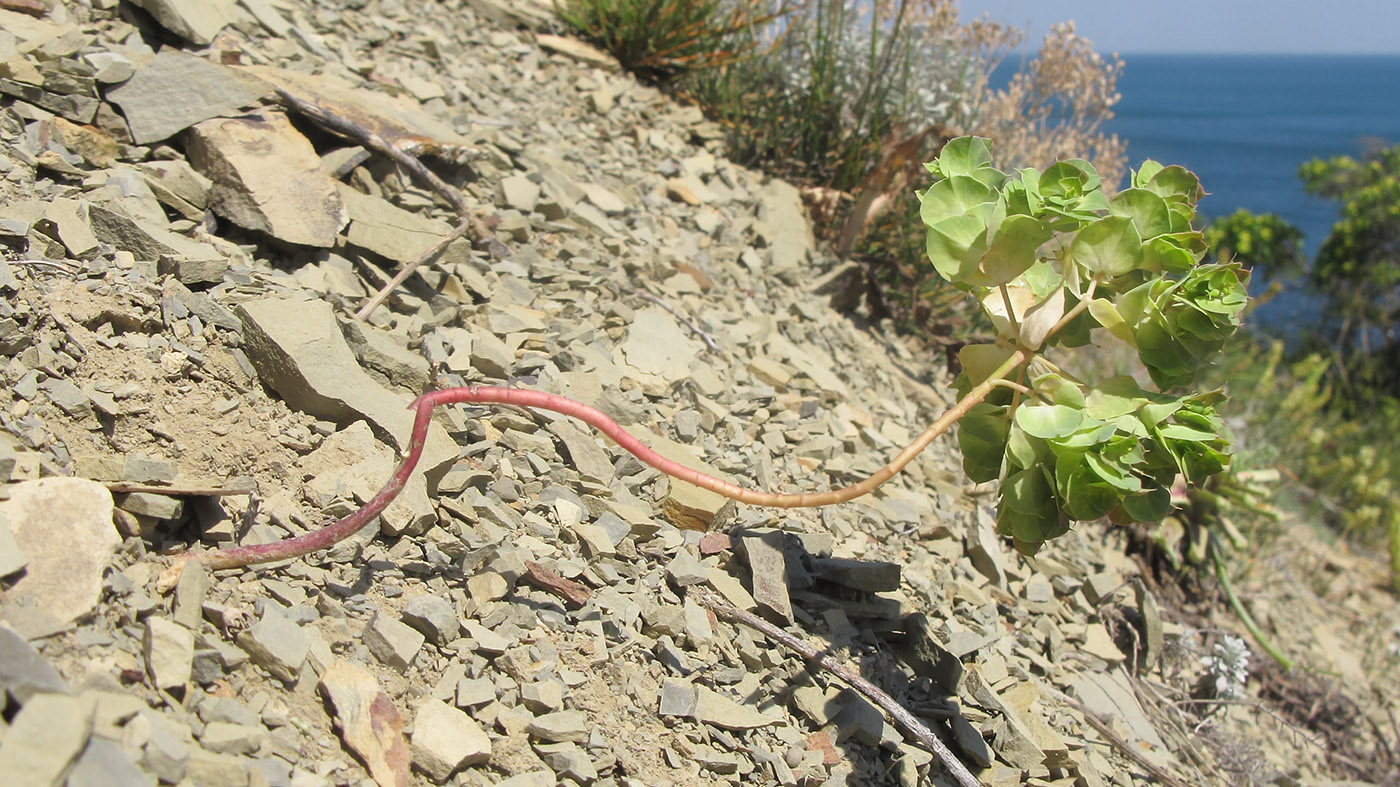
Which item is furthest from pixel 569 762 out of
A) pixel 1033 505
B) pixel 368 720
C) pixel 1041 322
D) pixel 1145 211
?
pixel 1145 211

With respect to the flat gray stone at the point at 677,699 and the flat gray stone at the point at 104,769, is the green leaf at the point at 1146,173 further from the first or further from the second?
the flat gray stone at the point at 104,769

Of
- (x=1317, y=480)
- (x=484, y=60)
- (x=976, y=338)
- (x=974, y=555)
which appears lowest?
(x=1317, y=480)

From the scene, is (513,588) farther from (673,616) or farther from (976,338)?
(976,338)

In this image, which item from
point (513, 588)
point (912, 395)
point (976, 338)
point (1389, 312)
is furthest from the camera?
point (1389, 312)

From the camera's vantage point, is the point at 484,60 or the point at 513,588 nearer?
the point at 513,588

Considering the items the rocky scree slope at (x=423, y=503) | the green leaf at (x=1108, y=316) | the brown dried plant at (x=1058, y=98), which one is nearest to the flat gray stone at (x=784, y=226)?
the rocky scree slope at (x=423, y=503)

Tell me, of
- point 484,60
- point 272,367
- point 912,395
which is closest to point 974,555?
point 912,395

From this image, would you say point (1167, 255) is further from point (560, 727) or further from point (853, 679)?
point (560, 727)
